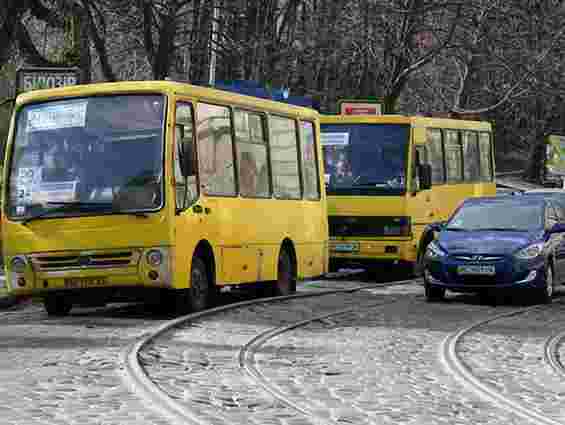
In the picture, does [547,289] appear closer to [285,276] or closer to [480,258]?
[480,258]

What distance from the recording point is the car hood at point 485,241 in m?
21.7

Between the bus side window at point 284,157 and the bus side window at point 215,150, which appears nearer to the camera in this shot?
the bus side window at point 215,150

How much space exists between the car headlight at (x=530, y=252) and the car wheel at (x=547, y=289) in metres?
0.28

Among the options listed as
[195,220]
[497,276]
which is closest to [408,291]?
[497,276]

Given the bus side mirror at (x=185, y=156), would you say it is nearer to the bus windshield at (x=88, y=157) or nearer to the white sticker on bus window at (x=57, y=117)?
the bus windshield at (x=88, y=157)

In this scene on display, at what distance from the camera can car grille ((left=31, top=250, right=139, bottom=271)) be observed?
707 inches

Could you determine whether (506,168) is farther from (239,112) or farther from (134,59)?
(239,112)

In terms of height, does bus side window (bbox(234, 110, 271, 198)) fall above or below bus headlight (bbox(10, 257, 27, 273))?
above

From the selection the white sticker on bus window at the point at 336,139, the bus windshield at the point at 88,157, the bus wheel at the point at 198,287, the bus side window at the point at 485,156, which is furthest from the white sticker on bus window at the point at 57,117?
the bus side window at the point at 485,156

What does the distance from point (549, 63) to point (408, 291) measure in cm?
2218

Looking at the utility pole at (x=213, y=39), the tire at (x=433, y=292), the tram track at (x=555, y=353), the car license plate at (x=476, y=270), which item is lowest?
the tram track at (x=555, y=353)

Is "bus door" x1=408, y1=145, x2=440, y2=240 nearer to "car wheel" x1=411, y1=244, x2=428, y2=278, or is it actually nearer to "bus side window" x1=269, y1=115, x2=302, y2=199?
"car wheel" x1=411, y1=244, x2=428, y2=278

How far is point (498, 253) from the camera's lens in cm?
2164

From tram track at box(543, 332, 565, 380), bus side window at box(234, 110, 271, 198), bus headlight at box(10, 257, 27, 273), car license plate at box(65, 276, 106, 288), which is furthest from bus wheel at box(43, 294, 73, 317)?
tram track at box(543, 332, 565, 380)
